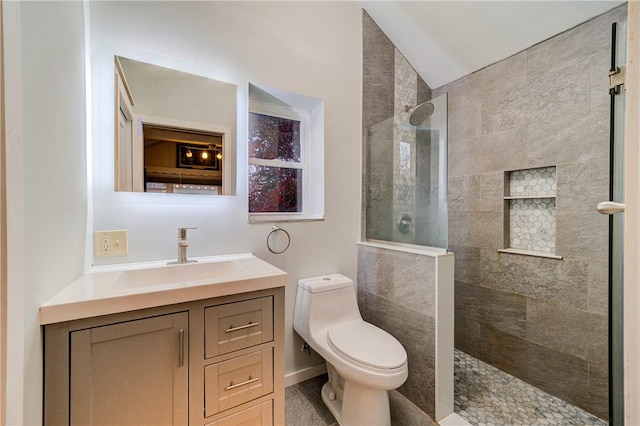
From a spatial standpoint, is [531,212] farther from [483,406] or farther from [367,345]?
[367,345]

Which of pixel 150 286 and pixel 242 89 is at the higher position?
pixel 242 89

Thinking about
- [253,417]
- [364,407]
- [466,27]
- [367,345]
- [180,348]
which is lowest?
[364,407]

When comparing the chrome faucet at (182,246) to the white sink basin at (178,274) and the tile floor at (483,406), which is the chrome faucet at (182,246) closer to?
the white sink basin at (178,274)

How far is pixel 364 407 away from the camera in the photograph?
138cm

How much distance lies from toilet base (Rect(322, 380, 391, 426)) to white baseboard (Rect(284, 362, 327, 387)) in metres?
0.44

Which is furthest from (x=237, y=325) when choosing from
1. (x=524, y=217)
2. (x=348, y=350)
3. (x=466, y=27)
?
(x=466, y=27)

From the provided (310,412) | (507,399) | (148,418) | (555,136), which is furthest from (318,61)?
(507,399)

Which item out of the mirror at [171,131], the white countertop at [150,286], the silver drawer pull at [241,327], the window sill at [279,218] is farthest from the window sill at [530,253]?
the mirror at [171,131]

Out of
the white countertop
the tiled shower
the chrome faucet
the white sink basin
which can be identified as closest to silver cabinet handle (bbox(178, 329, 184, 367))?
the white countertop

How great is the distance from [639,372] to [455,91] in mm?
2310

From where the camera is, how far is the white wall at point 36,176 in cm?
61

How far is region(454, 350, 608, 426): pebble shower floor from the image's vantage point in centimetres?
151

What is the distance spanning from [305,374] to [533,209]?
6.58 feet

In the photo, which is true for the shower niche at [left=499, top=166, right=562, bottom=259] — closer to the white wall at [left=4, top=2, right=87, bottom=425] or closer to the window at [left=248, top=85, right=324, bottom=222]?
the window at [left=248, top=85, right=324, bottom=222]
